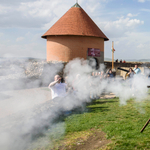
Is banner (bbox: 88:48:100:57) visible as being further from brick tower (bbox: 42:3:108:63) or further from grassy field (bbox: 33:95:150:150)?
grassy field (bbox: 33:95:150:150)

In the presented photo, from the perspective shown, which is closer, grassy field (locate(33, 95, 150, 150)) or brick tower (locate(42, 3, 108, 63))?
grassy field (locate(33, 95, 150, 150))

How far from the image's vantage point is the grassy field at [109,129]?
16.2ft

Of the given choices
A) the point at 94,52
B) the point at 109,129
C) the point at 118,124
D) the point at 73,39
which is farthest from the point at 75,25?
the point at 109,129

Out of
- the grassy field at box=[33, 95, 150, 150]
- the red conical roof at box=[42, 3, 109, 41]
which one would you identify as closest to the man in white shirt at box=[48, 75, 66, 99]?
the grassy field at box=[33, 95, 150, 150]

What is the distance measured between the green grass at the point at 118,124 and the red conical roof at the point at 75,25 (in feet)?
60.5

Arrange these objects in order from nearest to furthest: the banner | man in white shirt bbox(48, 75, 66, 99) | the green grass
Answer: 1. the green grass
2. man in white shirt bbox(48, 75, 66, 99)
3. the banner

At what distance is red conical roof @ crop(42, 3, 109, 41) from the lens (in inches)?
1027

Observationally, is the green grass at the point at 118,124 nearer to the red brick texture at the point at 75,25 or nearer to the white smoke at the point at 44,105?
the white smoke at the point at 44,105

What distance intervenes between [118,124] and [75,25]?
21.8 m

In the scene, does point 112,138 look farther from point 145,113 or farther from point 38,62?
point 38,62

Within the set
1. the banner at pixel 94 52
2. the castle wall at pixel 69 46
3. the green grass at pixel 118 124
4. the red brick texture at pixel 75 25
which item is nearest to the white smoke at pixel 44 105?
the green grass at pixel 118 124

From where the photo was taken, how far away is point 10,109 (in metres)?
9.57

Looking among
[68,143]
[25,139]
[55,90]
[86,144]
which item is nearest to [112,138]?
[86,144]

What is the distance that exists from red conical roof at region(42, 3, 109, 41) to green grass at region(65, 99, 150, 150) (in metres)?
18.4
